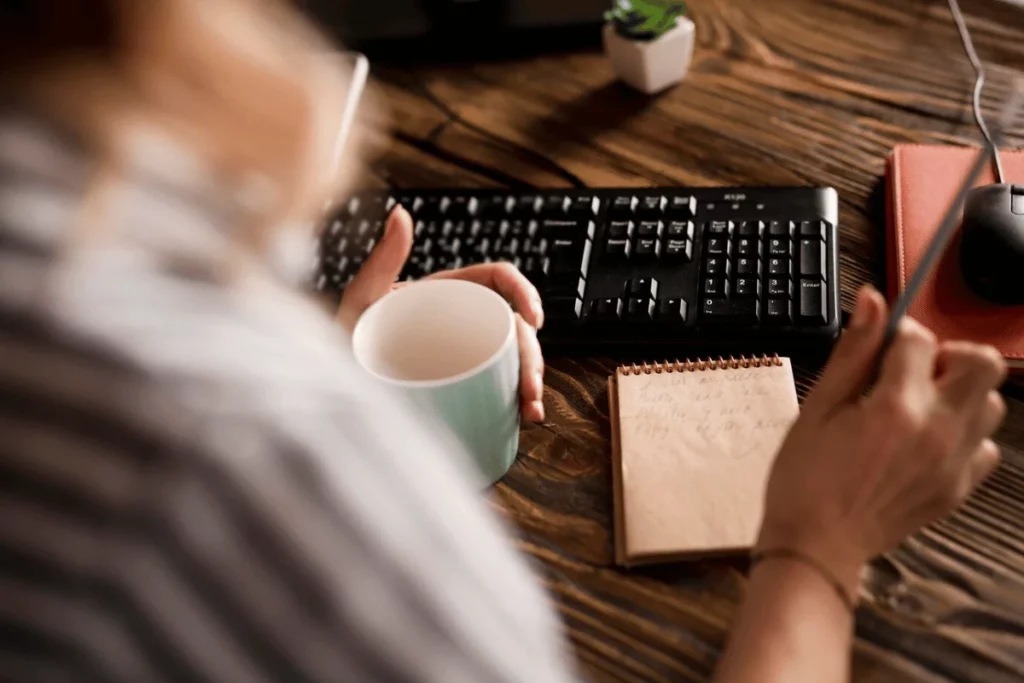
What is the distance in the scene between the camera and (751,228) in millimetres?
681

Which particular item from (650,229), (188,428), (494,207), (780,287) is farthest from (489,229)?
(188,428)

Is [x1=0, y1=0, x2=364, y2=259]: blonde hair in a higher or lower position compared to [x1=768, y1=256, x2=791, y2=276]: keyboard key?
higher

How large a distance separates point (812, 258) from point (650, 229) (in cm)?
12

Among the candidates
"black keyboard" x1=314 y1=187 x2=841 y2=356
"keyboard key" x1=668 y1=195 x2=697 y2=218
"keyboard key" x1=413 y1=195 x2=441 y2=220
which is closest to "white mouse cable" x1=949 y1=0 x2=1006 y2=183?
"black keyboard" x1=314 y1=187 x2=841 y2=356

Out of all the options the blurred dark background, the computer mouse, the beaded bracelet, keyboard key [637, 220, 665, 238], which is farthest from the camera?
the blurred dark background

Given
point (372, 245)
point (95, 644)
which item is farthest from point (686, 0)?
point (95, 644)

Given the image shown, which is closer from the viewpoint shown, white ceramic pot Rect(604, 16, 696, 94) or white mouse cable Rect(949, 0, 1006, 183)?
white mouse cable Rect(949, 0, 1006, 183)

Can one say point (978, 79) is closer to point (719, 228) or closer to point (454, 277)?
point (719, 228)

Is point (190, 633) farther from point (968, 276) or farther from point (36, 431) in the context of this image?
point (968, 276)

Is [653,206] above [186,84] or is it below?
below

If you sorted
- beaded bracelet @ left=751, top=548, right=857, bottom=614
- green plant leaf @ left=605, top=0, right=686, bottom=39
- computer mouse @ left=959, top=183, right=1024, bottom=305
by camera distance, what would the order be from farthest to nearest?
1. green plant leaf @ left=605, top=0, right=686, bottom=39
2. computer mouse @ left=959, top=183, right=1024, bottom=305
3. beaded bracelet @ left=751, top=548, right=857, bottom=614

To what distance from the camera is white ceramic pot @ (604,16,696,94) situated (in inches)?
34.1

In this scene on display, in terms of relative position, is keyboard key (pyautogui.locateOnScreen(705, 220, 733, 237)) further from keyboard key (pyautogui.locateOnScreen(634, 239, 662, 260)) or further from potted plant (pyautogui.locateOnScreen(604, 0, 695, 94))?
potted plant (pyautogui.locateOnScreen(604, 0, 695, 94))

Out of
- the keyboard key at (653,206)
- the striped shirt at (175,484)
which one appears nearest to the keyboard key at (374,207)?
the keyboard key at (653,206)
